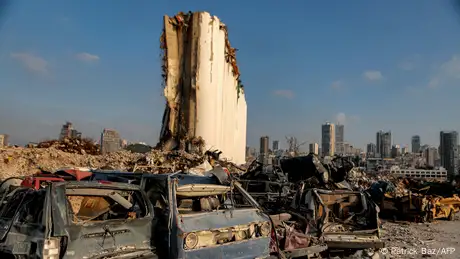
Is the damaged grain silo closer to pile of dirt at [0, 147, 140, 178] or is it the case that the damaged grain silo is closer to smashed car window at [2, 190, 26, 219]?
pile of dirt at [0, 147, 140, 178]

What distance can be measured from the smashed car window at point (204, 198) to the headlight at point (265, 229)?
18.7 inches

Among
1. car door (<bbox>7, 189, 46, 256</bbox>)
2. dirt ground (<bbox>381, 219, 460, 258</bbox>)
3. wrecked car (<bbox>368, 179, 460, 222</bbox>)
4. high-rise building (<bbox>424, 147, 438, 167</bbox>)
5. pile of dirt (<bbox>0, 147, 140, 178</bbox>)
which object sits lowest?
dirt ground (<bbox>381, 219, 460, 258</bbox>)

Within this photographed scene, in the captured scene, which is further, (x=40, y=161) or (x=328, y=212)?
(x=40, y=161)

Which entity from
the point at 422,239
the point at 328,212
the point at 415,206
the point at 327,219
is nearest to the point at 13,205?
the point at 327,219

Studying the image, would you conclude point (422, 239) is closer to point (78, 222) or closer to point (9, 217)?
point (78, 222)

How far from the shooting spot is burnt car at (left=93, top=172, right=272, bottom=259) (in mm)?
4613

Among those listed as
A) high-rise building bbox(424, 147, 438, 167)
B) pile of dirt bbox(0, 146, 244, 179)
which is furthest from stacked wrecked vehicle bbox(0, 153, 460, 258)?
high-rise building bbox(424, 147, 438, 167)

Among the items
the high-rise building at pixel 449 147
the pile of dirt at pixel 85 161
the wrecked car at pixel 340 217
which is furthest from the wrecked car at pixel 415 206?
the high-rise building at pixel 449 147

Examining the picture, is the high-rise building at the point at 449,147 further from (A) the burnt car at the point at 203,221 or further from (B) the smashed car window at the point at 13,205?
(B) the smashed car window at the point at 13,205

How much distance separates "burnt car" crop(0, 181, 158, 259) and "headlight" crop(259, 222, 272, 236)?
1.68m

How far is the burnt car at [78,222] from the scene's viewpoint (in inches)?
151

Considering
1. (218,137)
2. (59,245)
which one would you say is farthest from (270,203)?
(218,137)

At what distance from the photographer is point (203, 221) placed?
485 centimetres

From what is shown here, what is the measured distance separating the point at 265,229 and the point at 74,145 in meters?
13.9
